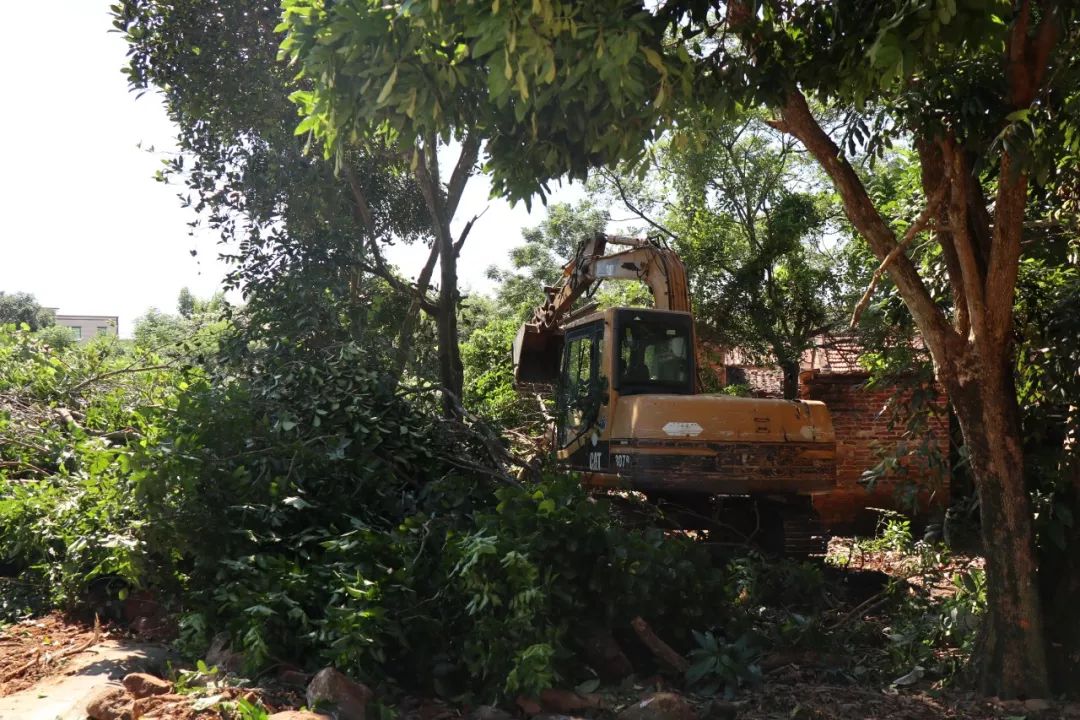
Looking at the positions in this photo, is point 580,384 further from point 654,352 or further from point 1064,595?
point 1064,595

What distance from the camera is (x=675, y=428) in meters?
8.88

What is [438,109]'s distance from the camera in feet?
18.9

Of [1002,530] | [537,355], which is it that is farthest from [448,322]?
[1002,530]

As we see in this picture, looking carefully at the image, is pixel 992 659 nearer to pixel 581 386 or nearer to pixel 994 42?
pixel 994 42

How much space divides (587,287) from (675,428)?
3027mm

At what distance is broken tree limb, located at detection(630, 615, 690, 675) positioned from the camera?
20.6 feet

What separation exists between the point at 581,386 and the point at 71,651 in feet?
17.4

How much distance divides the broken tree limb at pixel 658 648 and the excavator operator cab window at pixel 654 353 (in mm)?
3571

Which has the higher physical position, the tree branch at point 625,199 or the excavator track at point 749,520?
the tree branch at point 625,199

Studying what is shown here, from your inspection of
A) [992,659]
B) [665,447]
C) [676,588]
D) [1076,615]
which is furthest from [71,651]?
[1076,615]

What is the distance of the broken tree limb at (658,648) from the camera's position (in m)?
6.29

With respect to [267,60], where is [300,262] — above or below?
below

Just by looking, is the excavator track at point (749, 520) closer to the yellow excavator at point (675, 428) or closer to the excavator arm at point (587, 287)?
the yellow excavator at point (675, 428)

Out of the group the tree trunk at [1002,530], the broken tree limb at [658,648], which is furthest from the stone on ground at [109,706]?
the tree trunk at [1002,530]
